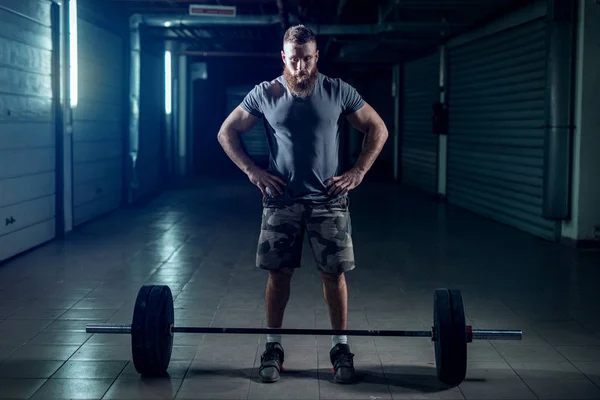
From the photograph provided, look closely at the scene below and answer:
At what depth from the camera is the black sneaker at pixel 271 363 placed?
12.6 feet

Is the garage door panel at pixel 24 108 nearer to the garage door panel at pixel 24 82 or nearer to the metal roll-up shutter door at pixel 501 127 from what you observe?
the garage door panel at pixel 24 82

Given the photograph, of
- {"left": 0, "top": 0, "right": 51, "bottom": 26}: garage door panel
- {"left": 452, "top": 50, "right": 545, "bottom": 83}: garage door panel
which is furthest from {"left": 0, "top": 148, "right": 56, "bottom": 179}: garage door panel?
{"left": 452, "top": 50, "right": 545, "bottom": 83}: garage door panel

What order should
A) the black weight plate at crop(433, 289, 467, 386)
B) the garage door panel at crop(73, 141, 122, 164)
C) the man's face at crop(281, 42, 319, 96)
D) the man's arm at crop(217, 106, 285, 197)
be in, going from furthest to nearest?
the garage door panel at crop(73, 141, 122, 164) → the man's arm at crop(217, 106, 285, 197) → the man's face at crop(281, 42, 319, 96) → the black weight plate at crop(433, 289, 467, 386)

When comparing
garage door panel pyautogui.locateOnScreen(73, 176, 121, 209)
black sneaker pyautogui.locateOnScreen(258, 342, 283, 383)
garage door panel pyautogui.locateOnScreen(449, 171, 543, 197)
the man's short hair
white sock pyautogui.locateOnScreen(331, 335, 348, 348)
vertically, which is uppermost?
the man's short hair

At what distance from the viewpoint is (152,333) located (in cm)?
374

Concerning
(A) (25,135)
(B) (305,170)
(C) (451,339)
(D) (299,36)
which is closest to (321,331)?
(C) (451,339)

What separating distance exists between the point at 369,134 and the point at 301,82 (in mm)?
476

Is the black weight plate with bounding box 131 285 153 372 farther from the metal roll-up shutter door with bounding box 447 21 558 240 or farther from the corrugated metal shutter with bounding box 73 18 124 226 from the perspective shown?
the corrugated metal shutter with bounding box 73 18 124 226

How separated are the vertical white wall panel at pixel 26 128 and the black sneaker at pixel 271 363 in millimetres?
4177

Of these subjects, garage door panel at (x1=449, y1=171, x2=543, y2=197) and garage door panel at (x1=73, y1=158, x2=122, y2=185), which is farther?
garage door panel at (x1=73, y1=158, x2=122, y2=185)

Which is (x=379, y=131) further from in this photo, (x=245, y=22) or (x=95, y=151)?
(x=245, y=22)

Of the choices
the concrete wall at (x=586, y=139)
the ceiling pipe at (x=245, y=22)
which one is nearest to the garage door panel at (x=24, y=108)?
the ceiling pipe at (x=245, y=22)

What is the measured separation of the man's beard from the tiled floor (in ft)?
4.77

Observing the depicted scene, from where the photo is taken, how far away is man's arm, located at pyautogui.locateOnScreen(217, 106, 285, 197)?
385 centimetres
